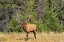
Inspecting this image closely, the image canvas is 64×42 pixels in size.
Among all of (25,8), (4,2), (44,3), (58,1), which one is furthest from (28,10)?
(58,1)

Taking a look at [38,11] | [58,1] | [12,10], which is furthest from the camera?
[58,1]

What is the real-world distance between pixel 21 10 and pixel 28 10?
1027mm

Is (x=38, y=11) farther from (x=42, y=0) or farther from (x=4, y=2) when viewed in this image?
(x=4, y=2)

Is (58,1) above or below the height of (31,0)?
below

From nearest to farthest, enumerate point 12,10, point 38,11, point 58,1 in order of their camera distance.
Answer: point 12,10 < point 38,11 < point 58,1

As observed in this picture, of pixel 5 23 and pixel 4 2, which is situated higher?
pixel 4 2

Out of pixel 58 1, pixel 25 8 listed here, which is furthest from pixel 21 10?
pixel 58 1

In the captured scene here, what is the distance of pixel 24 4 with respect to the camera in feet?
A: 114

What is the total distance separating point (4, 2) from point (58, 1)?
19.9 metres

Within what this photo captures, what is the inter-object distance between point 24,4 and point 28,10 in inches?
42.7

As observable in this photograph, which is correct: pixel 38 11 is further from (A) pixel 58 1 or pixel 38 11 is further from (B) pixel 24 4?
(A) pixel 58 1

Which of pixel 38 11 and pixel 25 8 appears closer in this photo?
pixel 25 8

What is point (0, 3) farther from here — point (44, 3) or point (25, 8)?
point (44, 3)

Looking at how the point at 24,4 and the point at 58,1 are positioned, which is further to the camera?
the point at 58,1
